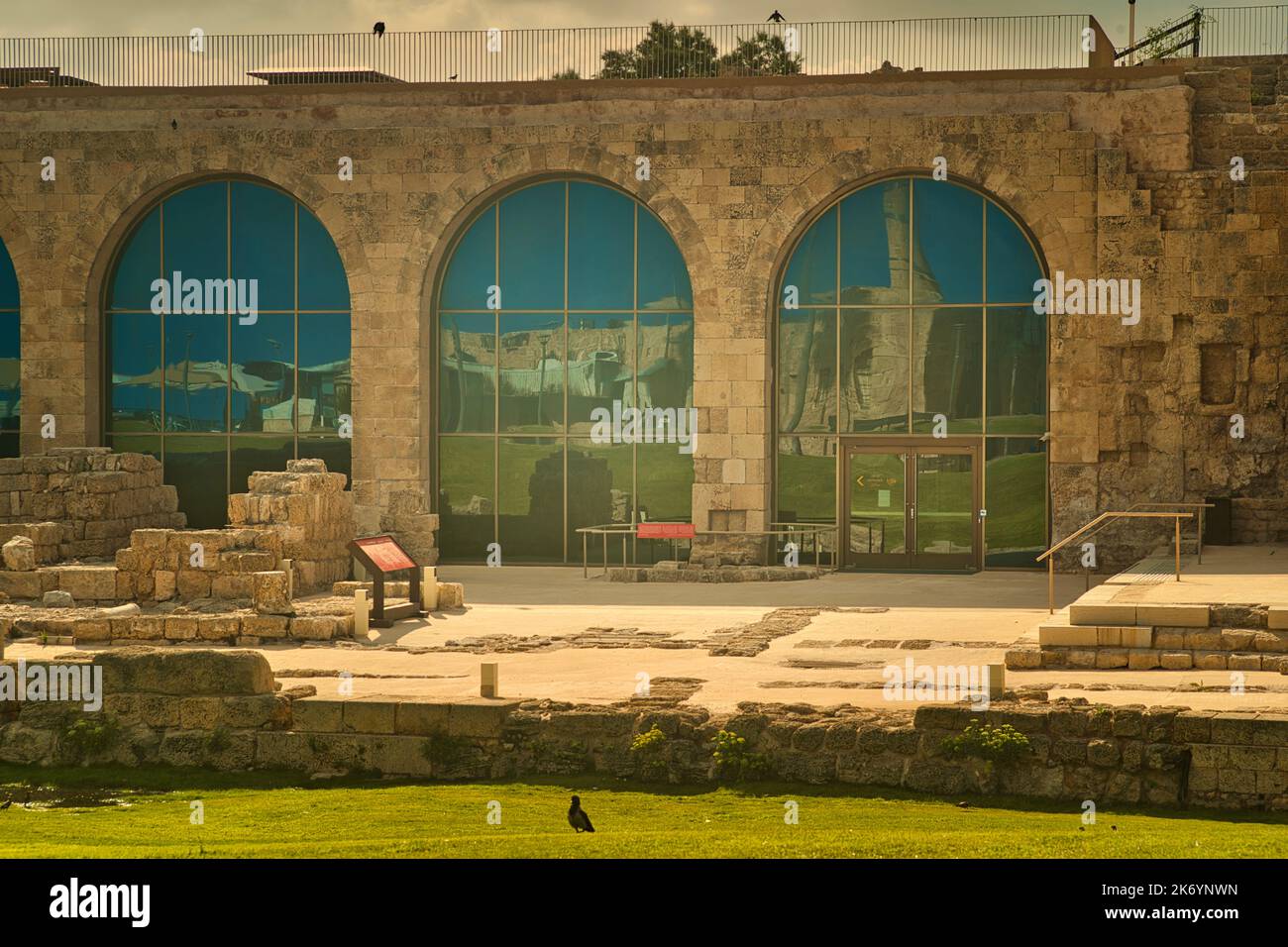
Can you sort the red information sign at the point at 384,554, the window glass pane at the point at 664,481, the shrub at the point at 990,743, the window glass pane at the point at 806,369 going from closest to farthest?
1. the shrub at the point at 990,743
2. the red information sign at the point at 384,554
3. the window glass pane at the point at 806,369
4. the window glass pane at the point at 664,481

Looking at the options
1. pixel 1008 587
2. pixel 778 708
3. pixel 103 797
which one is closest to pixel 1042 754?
pixel 778 708

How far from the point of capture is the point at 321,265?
30.9 meters

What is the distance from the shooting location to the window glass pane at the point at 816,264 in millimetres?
29672

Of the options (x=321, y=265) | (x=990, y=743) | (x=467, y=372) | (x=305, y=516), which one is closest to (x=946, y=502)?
(x=467, y=372)

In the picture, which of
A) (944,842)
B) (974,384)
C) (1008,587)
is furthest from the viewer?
(974,384)

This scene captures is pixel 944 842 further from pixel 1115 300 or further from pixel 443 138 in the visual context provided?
pixel 443 138

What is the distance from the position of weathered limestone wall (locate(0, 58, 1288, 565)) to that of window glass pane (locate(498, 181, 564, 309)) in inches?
22.1

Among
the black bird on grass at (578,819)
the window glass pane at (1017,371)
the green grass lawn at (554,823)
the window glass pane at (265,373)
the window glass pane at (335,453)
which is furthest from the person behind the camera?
the window glass pane at (265,373)

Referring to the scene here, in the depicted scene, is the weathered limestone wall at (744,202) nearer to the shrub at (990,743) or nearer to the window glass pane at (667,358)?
the window glass pane at (667,358)

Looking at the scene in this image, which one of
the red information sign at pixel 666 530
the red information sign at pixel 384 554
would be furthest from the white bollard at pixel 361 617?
the red information sign at pixel 666 530

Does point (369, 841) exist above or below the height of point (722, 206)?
below

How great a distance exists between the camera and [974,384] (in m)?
29.3

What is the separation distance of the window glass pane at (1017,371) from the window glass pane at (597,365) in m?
6.33

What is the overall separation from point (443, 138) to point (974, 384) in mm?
10256
